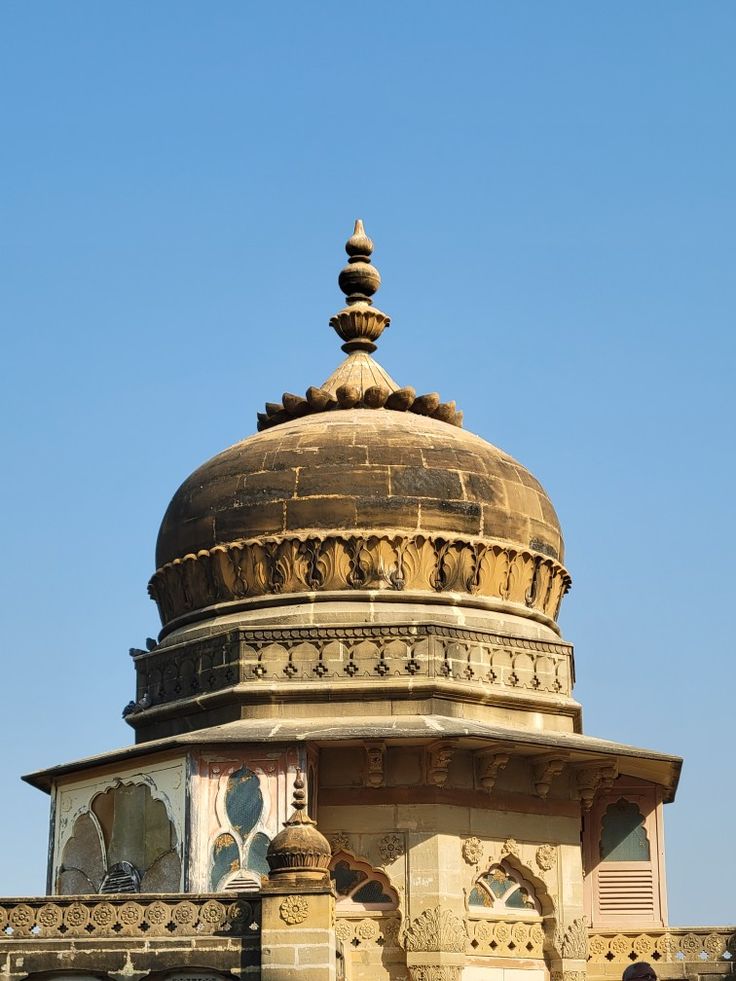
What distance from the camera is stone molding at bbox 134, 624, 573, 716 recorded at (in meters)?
24.4

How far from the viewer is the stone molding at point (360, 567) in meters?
25.6

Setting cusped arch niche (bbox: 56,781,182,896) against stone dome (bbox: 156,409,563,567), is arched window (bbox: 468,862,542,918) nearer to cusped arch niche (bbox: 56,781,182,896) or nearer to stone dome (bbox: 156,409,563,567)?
cusped arch niche (bbox: 56,781,182,896)

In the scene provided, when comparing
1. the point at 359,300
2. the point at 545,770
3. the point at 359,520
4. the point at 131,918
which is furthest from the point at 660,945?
the point at 359,300

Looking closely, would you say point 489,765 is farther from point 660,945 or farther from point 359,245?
point 359,245

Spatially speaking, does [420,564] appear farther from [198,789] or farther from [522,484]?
[198,789]

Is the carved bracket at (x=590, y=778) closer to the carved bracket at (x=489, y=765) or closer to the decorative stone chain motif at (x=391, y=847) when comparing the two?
the carved bracket at (x=489, y=765)

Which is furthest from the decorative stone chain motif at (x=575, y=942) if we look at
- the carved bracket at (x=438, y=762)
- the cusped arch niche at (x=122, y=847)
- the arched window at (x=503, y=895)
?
the cusped arch niche at (x=122, y=847)

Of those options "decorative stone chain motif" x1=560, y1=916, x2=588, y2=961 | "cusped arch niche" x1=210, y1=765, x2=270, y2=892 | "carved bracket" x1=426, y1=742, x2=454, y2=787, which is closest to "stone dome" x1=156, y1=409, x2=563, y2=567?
"carved bracket" x1=426, y1=742, x2=454, y2=787

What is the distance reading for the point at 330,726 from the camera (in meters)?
23.7

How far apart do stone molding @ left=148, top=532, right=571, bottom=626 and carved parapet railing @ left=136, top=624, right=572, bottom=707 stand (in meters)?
1.04

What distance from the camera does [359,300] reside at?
2992 centimetres

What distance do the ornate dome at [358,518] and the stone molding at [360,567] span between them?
0.01 metres

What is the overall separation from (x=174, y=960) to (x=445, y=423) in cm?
1029

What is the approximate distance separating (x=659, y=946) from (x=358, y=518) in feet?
21.1
